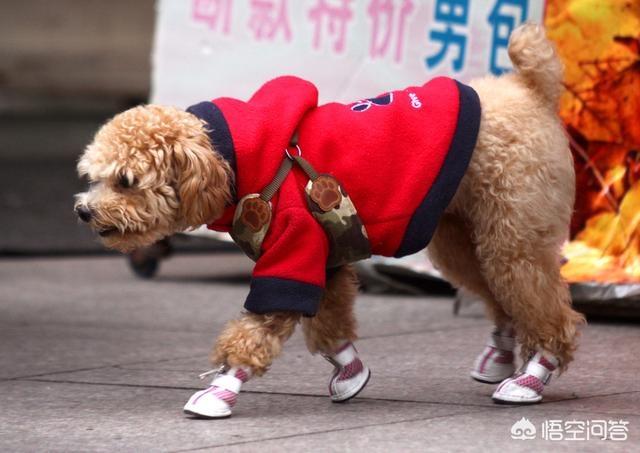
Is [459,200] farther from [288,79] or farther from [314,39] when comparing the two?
[314,39]

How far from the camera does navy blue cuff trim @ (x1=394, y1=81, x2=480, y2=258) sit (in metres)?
4.89

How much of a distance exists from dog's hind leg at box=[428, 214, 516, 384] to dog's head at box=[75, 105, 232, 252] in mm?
1117

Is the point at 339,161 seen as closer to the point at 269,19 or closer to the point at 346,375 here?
the point at 346,375

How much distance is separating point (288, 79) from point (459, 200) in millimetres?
832

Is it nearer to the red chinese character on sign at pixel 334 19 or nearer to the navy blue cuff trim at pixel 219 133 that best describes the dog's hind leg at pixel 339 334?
the navy blue cuff trim at pixel 219 133

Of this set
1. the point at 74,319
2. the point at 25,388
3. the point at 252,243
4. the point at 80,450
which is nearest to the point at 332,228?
the point at 252,243

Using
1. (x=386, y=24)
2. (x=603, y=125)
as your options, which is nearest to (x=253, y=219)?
(x=603, y=125)

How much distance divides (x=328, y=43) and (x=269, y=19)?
47 cm

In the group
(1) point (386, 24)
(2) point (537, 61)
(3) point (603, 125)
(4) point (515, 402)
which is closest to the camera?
(4) point (515, 402)

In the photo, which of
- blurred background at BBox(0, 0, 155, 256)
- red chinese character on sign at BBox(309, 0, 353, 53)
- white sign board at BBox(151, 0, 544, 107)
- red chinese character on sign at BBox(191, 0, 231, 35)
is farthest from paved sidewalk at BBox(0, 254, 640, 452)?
blurred background at BBox(0, 0, 155, 256)

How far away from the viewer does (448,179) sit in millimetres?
4895

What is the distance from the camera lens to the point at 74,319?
7621 mm

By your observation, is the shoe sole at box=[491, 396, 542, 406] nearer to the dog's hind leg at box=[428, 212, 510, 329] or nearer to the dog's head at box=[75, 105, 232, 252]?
the dog's hind leg at box=[428, 212, 510, 329]

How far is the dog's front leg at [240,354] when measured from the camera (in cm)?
476
